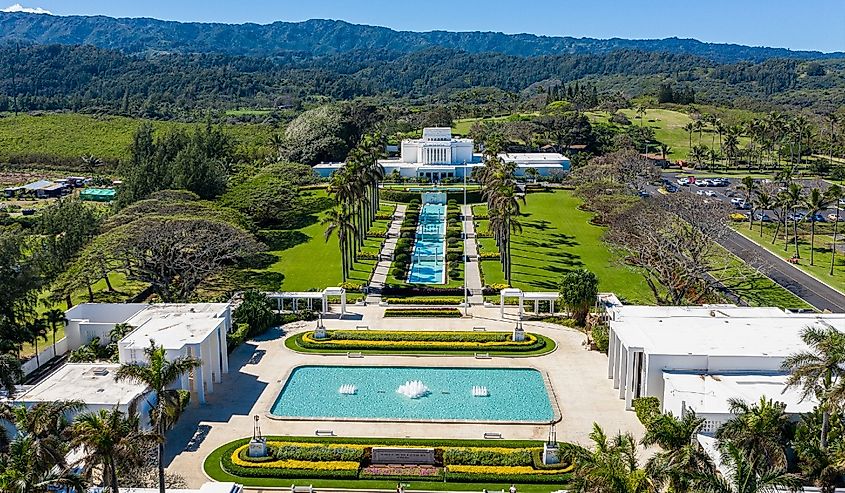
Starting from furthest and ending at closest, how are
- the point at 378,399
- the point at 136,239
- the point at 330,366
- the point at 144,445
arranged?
the point at 136,239
the point at 330,366
the point at 378,399
the point at 144,445

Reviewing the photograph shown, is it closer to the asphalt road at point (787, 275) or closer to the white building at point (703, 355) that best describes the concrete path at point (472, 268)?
the white building at point (703, 355)

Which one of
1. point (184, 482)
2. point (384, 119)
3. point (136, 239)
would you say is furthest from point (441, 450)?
point (384, 119)

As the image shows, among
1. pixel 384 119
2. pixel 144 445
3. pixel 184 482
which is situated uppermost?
pixel 384 119

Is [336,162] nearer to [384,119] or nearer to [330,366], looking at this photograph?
[384,119]

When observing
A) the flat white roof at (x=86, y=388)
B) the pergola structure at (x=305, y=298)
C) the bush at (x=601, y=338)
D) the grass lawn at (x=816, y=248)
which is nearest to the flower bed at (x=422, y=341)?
the bush at (x=601, y=338)

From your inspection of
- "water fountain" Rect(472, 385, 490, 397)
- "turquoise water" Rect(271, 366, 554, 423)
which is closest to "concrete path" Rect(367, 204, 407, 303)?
"turquoise water" Rect(271, 366, 554, 423)

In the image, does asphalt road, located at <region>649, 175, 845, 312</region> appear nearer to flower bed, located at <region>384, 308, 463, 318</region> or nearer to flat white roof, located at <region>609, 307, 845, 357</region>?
flat white roof, located at <region>609, 307, 845, 357</region>

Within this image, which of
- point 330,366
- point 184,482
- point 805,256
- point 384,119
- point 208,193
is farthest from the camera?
point 384,119

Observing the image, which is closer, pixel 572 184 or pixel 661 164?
pixel 572 184
